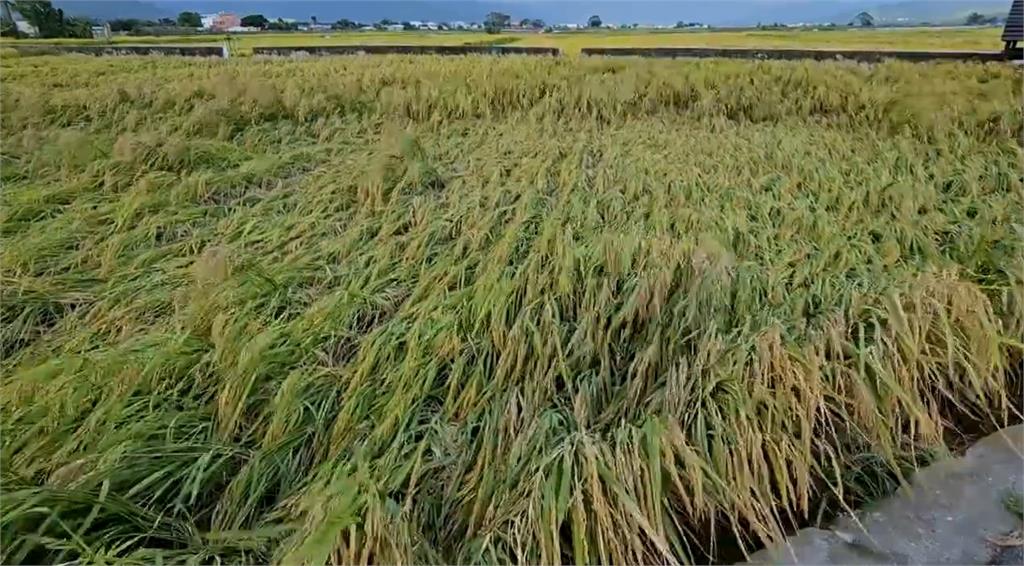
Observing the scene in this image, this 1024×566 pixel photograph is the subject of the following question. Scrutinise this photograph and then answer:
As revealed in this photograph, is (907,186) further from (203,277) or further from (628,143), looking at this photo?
(203,277)

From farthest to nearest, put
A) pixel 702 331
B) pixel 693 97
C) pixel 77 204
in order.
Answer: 1. pixel 693 97
2. pixel 77 204
3. pixel 702 331

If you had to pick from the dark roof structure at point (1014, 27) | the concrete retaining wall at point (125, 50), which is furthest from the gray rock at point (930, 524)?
the concrete retaining wall at point (125, 50)

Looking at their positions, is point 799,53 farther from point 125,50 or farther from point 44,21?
point 125,50

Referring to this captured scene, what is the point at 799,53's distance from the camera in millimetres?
7723

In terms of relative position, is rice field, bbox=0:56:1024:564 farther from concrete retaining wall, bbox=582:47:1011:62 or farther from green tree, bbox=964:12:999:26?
concrete retaining wall, bbox=582:47:1011:62

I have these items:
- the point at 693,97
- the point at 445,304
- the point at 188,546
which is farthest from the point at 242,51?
the point at 188,546

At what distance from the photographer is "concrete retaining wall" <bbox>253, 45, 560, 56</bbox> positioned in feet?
30.0

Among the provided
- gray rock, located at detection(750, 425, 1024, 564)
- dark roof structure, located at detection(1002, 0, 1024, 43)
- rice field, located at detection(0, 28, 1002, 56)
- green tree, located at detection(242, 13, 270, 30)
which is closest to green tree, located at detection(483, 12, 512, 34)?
rice field, located at detection(0, 28, 1002, 56)

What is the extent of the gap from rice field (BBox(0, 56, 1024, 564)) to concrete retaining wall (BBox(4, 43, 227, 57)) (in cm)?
497

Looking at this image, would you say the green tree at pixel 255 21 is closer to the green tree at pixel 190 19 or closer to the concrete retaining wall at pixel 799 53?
the green tree at pixel 190 19

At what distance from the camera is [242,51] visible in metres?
9.41

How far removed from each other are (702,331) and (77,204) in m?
2.98

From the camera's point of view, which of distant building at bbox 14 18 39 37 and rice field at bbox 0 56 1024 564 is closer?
rice field at bbox 0 56 1024 564

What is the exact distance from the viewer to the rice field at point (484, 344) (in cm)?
148
